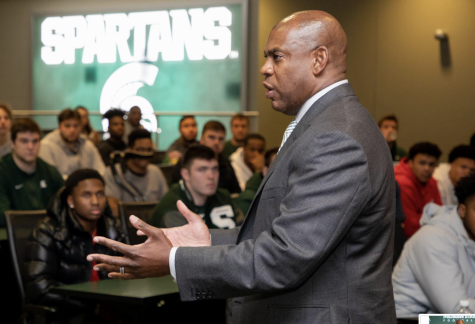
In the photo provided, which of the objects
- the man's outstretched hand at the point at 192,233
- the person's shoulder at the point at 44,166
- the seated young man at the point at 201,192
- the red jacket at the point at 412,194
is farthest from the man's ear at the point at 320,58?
the person's shoulder at the point at 44,166

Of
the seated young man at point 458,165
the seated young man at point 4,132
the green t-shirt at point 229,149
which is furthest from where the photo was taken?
the green t-shirt at point 229,149

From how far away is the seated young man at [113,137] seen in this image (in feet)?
23.5

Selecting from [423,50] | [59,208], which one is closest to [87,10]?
[423,50]

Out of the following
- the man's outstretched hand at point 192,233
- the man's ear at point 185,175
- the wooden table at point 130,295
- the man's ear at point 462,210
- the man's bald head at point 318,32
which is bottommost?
the wooden table at point 130,295

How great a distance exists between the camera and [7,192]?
4.70 metres

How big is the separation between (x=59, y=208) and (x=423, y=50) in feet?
13.9

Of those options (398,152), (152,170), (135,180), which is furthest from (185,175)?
(398,152)

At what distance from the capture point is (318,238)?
1.32m

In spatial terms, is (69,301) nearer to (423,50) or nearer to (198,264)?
(198,264)

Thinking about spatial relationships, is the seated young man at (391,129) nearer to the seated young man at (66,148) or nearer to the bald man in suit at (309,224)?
the seated young man at (66,148)

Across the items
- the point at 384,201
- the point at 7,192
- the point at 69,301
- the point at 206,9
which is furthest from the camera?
the point at 206,9

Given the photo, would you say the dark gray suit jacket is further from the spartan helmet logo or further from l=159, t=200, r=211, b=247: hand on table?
the spartan helmet logo

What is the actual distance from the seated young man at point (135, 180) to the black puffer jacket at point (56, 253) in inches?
70.7

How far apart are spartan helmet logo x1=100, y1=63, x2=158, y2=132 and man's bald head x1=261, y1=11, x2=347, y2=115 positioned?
28.7ft
